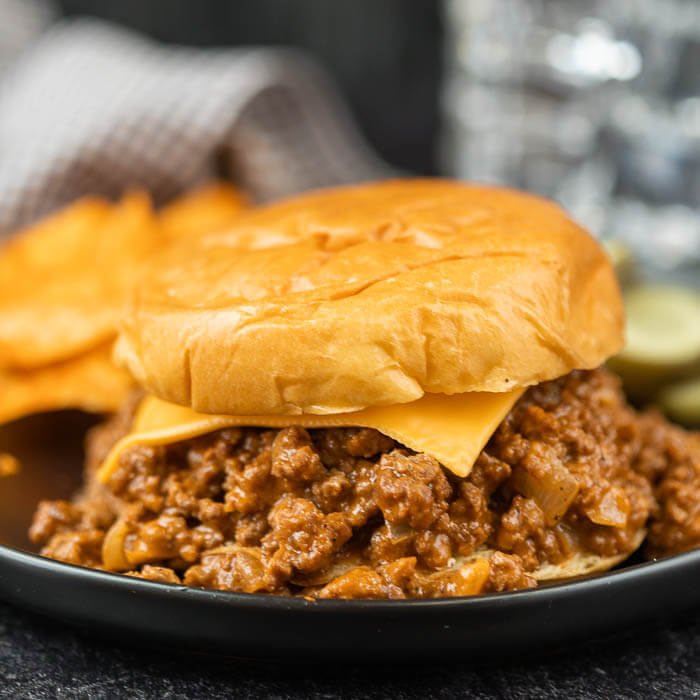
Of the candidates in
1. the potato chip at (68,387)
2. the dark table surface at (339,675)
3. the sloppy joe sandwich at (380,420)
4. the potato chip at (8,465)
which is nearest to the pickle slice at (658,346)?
the sloppy joe sandwich at (380,420)

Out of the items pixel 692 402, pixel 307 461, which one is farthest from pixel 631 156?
pixel 307 461

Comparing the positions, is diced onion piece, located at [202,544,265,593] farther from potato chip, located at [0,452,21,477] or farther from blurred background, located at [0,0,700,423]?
blurred background, located at [0,0,700,423]

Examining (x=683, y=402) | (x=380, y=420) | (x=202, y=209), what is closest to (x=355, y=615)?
(x=380, y=420)

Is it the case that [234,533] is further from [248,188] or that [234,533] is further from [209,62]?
[209,62]

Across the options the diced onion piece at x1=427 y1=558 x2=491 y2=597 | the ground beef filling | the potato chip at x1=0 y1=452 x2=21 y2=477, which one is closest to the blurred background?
the ground beef filling

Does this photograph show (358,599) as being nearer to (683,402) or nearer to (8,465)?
(8,465)

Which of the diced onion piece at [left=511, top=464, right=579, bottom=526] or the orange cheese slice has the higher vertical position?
the orange cheese slice
